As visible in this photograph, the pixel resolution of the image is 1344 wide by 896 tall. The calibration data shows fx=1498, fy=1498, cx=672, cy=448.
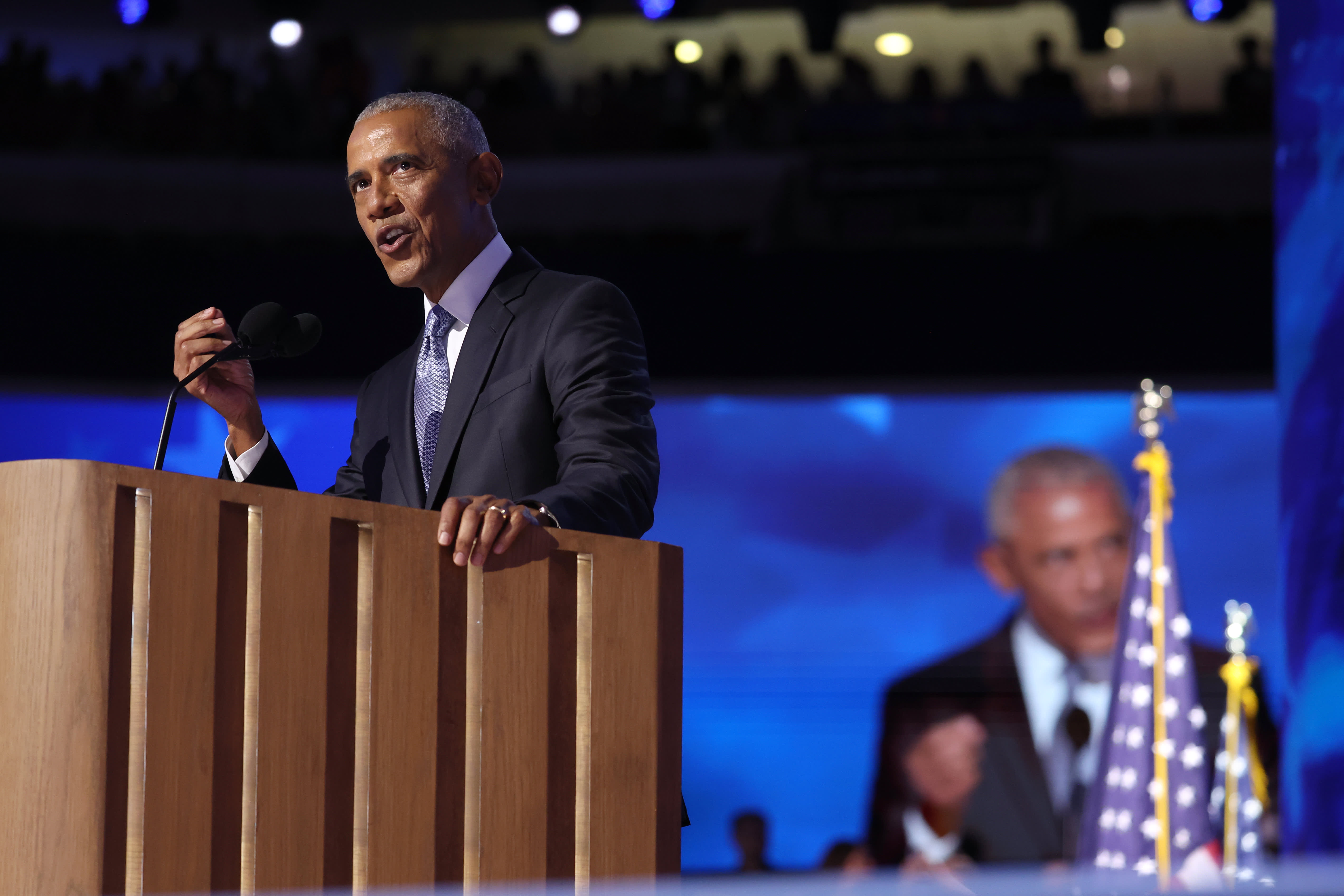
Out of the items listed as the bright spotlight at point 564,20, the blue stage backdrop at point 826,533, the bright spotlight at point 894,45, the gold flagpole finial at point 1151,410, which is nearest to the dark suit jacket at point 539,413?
the gold flagpole finial at point 1151,410

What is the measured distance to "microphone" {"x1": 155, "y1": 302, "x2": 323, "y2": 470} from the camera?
1.49 m

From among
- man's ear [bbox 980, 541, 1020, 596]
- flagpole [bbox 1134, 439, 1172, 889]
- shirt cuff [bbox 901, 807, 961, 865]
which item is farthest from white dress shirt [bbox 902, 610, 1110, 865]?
flagpole [bbox 1134, 439, 1172, 889]

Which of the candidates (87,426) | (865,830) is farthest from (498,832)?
(87,426)

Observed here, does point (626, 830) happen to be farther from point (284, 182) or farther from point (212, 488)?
point (284, 182)

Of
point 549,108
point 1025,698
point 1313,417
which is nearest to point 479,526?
point 1313,417

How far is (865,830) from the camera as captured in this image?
620cm

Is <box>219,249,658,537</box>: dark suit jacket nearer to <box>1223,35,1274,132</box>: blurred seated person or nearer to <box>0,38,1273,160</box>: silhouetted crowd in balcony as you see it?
<box>0,38,1273,160</box>: silhouetted crowd in balcony

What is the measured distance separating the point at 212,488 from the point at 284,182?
725 centimetres

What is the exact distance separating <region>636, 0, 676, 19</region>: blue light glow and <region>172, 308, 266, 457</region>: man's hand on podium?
5708 mm

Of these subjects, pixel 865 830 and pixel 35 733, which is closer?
pixel 35 733

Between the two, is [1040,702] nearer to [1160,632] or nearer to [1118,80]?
[1160,632]

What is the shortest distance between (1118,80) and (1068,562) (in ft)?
12.3

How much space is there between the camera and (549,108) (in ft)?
27.2

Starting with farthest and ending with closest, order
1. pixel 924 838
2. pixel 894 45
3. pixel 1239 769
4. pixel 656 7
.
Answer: pixel 894 45
pixel 656 7
pixel 924 838
pixel 1239 769
